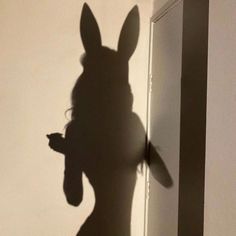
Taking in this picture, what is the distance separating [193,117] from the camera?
1.09m

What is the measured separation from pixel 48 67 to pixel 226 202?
1.10m

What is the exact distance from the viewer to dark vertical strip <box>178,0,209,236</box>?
1052mm

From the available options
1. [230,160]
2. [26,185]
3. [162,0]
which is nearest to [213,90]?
[230,160]

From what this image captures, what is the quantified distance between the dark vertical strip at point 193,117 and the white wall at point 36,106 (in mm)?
622

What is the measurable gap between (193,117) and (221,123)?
23 cm

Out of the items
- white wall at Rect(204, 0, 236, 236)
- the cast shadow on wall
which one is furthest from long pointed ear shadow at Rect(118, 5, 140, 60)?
white wall at Rect(204, 0, 236, 236)

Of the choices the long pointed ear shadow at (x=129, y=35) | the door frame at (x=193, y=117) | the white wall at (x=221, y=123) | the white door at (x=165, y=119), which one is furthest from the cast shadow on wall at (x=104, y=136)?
the white wall at (x=221, y=123)

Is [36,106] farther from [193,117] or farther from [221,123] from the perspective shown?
[221,123]

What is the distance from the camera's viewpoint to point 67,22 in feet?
5.20

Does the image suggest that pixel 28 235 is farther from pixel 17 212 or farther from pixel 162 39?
pixel 162 39

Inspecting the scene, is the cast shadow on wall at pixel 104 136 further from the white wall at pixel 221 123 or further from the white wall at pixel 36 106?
the white wall at pixel 221 123

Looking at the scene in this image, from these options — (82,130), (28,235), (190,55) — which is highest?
(190,55)

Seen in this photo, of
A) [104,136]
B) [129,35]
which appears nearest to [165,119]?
[104,136]

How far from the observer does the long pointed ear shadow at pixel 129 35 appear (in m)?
1.64
